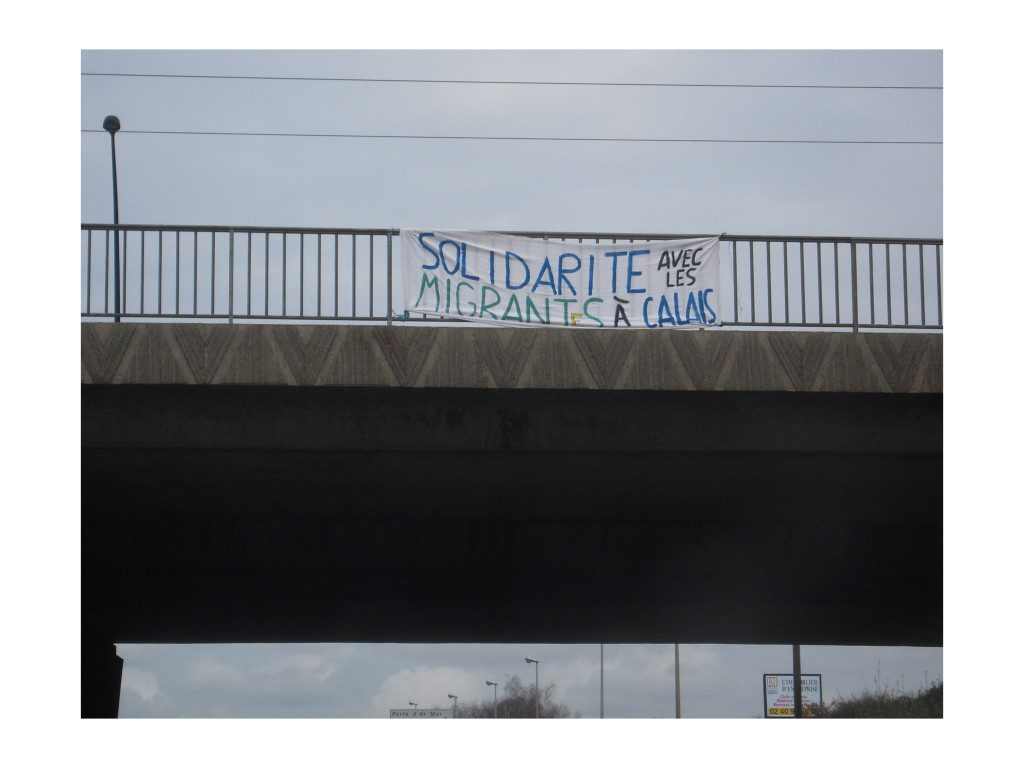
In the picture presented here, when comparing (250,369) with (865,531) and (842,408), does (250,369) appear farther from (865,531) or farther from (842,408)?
(865,531)

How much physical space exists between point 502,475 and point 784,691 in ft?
85.3

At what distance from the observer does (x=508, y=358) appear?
12484 mm

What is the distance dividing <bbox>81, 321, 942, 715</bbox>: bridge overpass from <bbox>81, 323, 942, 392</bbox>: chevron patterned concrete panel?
2cm

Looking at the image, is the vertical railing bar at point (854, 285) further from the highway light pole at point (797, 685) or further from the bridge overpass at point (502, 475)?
the highway light pole at point (797, 685)

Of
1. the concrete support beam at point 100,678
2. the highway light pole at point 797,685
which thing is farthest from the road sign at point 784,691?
the concrete support beam at point 100,678

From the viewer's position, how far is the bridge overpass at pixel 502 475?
12.5m

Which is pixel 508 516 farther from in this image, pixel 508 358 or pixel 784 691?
pixel 784 691

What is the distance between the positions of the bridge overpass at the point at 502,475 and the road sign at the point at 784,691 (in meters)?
15.7

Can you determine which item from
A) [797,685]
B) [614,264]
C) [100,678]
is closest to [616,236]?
[614,264]

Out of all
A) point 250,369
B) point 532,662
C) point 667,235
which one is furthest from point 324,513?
point 532,662

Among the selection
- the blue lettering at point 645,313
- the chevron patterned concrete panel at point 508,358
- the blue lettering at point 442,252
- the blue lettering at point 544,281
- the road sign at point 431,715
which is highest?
the blue lettering at point 442,252

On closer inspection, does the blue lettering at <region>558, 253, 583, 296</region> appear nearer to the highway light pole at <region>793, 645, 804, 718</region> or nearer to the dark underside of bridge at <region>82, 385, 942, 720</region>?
Result: the dark underside of bridge at <region>82, 385, 942, 720</region>

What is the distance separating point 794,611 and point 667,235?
31.3 ft

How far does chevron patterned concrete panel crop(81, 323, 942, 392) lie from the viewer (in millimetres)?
12219
